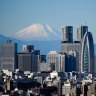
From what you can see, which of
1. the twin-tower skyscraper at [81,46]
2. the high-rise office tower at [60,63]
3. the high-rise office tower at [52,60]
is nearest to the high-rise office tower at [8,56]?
the high-rise office tower at [52,60]

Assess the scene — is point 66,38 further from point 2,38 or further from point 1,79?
point 1,79

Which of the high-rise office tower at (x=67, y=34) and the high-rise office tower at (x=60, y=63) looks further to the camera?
the high-rise office tower at (x=67, y=34)

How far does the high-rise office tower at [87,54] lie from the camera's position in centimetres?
11561

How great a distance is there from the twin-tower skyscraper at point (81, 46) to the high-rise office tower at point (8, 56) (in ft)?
30.1

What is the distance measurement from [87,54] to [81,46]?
3056mm

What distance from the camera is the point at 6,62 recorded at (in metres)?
112

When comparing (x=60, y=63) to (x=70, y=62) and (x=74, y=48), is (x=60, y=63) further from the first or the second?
(x=74, y=48)

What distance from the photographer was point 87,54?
4710 inches

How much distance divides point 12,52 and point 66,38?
2122 centimetres

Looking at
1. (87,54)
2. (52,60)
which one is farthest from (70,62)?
(87,54)

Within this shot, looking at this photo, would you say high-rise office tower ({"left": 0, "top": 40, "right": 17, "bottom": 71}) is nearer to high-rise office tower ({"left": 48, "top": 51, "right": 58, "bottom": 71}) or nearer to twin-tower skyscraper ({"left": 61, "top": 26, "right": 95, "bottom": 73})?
high-rise office tower ({"left": 48, "top": 51, "right": 58, "bottom": 71})

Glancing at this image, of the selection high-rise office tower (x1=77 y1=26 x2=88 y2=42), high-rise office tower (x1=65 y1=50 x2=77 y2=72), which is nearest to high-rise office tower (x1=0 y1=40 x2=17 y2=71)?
high-rise office tower (x1=65 y1=50 x2=77 y2=72)

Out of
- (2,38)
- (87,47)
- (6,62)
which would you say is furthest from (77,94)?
(2,38)

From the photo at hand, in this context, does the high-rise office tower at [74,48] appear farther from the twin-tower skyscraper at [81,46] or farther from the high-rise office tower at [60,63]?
the high-rise office tower at [60,63]
